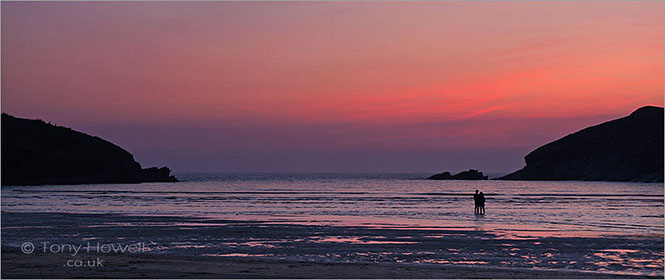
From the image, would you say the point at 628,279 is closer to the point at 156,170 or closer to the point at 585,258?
the point at 585,258

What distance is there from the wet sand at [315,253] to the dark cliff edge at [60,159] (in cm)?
12320

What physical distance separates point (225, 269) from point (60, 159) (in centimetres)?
16760

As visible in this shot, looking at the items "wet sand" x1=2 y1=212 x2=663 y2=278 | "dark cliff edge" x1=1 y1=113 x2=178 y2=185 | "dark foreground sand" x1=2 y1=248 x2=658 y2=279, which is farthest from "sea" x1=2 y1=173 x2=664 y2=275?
"dark cliff edge" x1=1 y1=113 x2=178 y2=185

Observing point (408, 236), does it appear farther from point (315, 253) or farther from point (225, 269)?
point (225, 269)

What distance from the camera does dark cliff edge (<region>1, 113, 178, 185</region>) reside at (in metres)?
154

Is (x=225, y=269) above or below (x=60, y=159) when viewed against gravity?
below

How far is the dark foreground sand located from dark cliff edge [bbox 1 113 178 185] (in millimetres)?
132619

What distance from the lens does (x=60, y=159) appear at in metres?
173

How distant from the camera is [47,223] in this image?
118 ft

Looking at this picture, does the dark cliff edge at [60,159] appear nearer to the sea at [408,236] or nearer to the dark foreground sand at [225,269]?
the sea at [408,236]

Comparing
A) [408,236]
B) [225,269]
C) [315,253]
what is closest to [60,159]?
[408,236]

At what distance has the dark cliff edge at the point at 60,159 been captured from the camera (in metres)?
A: 154

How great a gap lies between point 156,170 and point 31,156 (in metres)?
29.6

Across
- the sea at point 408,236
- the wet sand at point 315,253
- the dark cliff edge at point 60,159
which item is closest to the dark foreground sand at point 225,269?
the wet sand at point 315,253
